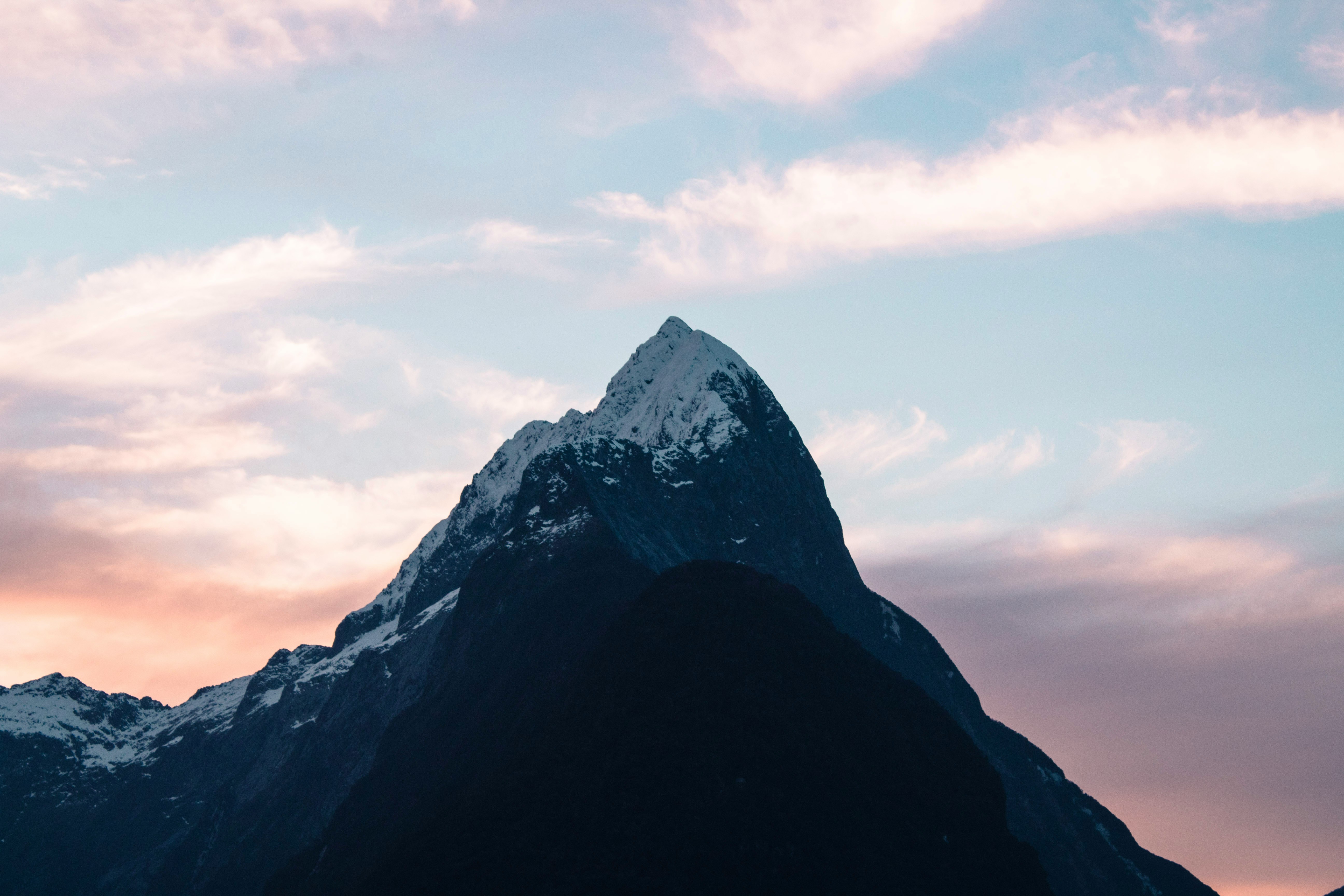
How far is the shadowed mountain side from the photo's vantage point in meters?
162

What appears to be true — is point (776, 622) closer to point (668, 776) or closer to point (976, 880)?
point (668, 776)

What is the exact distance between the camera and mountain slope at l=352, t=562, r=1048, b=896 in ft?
531

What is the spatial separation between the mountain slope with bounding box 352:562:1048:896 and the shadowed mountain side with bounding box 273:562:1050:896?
0.23 m

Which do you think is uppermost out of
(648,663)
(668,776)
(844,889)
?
(648,663)

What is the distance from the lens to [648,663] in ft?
628

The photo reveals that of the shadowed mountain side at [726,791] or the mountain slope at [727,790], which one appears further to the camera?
the mountain slope at [727,790]

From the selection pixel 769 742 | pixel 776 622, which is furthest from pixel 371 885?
pixel 776 622

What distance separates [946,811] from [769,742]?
24587 millimetres

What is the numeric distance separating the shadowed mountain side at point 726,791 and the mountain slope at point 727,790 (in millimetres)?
229

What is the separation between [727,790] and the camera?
170250 mm

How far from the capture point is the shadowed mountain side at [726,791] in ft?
530

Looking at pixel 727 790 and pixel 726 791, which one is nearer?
pixel 726 791

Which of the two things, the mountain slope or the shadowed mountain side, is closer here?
the shadowed mountain side

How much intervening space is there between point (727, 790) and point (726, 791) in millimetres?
186
